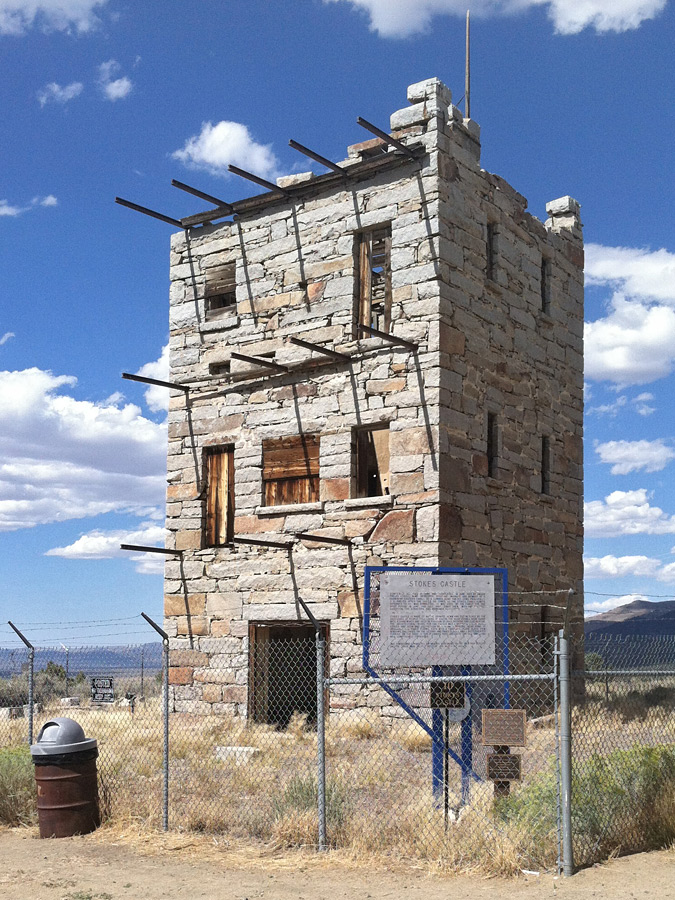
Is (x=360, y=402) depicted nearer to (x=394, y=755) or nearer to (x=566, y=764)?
(x=394, y=755)

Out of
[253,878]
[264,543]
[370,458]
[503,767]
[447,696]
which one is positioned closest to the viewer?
[253,878]

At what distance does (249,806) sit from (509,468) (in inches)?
375

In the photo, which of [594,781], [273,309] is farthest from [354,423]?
[594,781]

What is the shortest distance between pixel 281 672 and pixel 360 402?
5.57 metres

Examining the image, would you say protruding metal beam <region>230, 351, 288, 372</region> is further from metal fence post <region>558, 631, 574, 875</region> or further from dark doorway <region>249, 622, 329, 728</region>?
metal fence post <region>558, 631, 574, 875</region>

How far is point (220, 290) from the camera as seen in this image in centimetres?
2008

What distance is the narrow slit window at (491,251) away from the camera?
18.9 meters

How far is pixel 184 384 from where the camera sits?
2005cm

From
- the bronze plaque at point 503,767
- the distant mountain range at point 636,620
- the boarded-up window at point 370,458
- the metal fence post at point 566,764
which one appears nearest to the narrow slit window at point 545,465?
the boarded-up window at point 370,458

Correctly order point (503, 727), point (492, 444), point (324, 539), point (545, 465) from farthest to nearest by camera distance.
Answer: point (545, 465) → point (492, 444) → point (324, 539) → point (503, 727)

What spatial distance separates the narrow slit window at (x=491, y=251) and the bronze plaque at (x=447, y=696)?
10.3m

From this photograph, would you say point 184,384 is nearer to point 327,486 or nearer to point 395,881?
point 327,486

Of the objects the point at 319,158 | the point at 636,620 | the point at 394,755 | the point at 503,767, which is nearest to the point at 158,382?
the point at 319,158

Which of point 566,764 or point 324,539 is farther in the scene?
point 324,539
